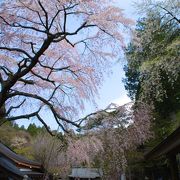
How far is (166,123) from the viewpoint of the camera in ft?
67.1

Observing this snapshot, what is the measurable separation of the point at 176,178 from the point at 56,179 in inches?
784

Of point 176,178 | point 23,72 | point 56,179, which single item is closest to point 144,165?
point 56,179

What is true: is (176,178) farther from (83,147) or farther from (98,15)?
(98,15)

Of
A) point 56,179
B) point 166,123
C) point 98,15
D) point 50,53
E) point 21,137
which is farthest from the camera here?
point 21,137

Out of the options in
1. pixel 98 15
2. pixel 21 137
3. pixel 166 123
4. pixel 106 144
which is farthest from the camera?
pixel 21 137

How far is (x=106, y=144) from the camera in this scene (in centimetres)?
1852

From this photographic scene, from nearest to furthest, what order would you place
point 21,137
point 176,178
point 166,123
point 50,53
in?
point 176,178
point 50,53
point 166,123
point 21,137

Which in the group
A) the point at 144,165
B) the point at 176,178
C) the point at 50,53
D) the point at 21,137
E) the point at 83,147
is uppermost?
the point at 21,137

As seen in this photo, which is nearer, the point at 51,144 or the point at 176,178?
the point at 176,178

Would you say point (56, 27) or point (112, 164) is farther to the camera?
point (112, 164)

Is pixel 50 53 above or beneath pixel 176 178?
above

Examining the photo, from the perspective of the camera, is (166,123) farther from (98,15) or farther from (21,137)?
(21,137)

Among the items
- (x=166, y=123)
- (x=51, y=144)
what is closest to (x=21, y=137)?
(x=51, y=144)

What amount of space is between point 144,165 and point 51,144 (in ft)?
27.8
